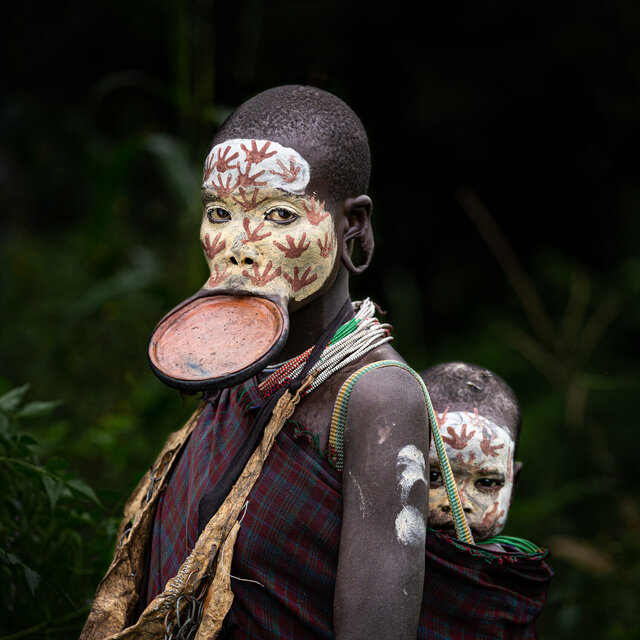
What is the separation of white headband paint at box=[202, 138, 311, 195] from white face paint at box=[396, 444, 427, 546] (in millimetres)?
579

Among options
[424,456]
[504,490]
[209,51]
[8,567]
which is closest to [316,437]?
[424,456]

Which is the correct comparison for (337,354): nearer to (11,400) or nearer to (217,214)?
(217,214)

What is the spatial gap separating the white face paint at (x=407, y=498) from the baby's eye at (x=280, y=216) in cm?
52

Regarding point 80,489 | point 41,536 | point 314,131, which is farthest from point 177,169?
point 314,131

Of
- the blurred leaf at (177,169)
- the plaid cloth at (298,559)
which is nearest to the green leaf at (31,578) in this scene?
the plaid cloth at (298,559)

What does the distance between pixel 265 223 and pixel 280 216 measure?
0.03 meters

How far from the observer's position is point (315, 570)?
5.88 ft

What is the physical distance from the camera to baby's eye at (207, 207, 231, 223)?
1876mm

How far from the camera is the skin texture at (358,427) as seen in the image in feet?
5.56

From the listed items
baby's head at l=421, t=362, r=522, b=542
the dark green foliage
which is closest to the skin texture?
baby's head at l=421, t=362, r=522, b=542

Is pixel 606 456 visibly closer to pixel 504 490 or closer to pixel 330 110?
pixel 504 490

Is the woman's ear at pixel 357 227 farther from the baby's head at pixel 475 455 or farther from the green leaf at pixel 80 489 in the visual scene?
the green leaf at pixel 80 489

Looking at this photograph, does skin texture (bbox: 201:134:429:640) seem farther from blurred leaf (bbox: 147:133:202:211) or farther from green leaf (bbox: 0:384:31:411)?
blurred leaf (bbox: 147:133:202:211)

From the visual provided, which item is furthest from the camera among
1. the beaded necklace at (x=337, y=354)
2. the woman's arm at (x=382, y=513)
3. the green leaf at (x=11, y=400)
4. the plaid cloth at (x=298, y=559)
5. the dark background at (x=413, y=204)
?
the dark background at (x=413, y=204)
